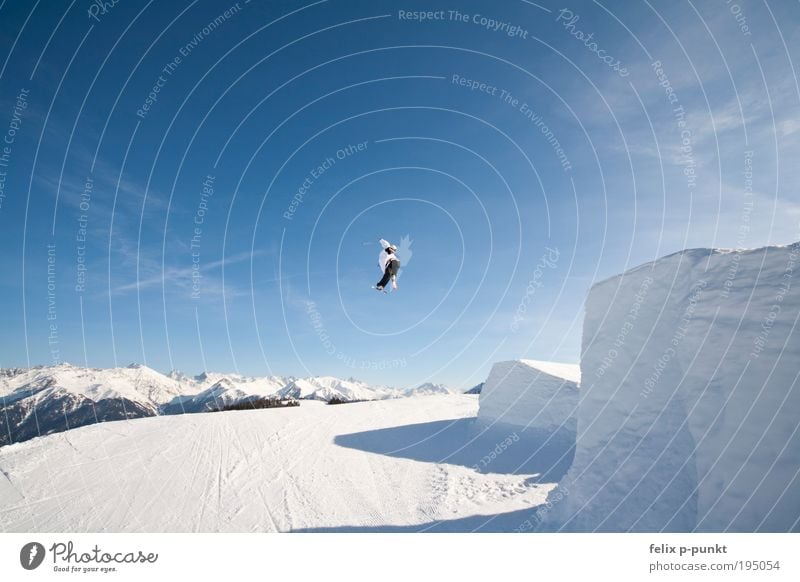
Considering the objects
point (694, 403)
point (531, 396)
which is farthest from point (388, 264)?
point (531, 396)

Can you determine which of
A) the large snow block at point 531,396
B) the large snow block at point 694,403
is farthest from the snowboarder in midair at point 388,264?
the large snow block at point 531,396

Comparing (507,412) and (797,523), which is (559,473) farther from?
(797,523)

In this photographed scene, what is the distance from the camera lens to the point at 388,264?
34.9 ft

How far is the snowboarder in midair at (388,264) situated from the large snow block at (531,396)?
16.7 metres

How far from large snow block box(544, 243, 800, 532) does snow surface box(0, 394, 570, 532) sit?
139 inches

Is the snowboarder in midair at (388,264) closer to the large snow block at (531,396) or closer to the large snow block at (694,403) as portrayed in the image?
the large snow block at (694,403)

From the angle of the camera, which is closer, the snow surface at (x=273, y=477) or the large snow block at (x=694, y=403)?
the large snow block at (x=694, y=403)

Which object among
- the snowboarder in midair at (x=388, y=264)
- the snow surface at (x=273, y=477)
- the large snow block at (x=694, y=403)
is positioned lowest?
the snow surface at (x=273, y=477)

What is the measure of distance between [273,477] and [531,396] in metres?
16.7

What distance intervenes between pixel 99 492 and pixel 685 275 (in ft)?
73.0

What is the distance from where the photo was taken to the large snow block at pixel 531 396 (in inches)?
874

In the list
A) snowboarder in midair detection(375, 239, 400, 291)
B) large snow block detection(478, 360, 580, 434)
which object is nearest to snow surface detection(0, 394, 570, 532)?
large snow block detection(478, 360, 580, 434)

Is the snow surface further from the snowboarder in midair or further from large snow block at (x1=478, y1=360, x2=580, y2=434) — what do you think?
the snowboarder in midair
